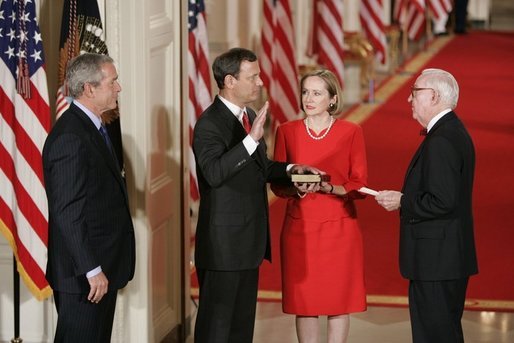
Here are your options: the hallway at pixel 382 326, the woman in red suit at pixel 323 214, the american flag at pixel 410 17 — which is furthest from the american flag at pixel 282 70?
the woman in red suit at pixel 323 214

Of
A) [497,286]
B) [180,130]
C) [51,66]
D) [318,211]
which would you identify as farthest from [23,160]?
[497,286]

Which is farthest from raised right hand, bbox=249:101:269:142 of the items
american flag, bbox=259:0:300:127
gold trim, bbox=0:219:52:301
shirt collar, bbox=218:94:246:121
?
american flag, bbox=259:0:300:127

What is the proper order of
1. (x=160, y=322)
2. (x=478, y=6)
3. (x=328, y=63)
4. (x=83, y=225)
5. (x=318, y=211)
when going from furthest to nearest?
(x=478, y=6) < (x=328, y=63) < (x=160, y=322) < (x=318, y=211) < (x=83, y=225)

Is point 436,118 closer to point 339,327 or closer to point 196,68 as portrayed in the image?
point 339,327

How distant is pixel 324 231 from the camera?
710 centimetres

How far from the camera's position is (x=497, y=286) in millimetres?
9586

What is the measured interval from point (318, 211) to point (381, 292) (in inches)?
101

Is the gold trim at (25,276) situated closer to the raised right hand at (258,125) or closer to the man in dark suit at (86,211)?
the man in dark suit at (86,211)

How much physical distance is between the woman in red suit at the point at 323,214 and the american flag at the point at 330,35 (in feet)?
31.1

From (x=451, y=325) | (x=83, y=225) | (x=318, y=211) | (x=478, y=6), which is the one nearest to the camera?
(x=83, y=225)

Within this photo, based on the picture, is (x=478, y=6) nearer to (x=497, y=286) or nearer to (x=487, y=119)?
(x=487, y=119)

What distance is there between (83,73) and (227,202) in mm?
1158

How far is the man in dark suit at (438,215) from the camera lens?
241 inches

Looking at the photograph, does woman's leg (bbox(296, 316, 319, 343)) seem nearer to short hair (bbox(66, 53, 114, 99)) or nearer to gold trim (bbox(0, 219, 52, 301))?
gold trim (bbox(0, 219, 52, 301))
